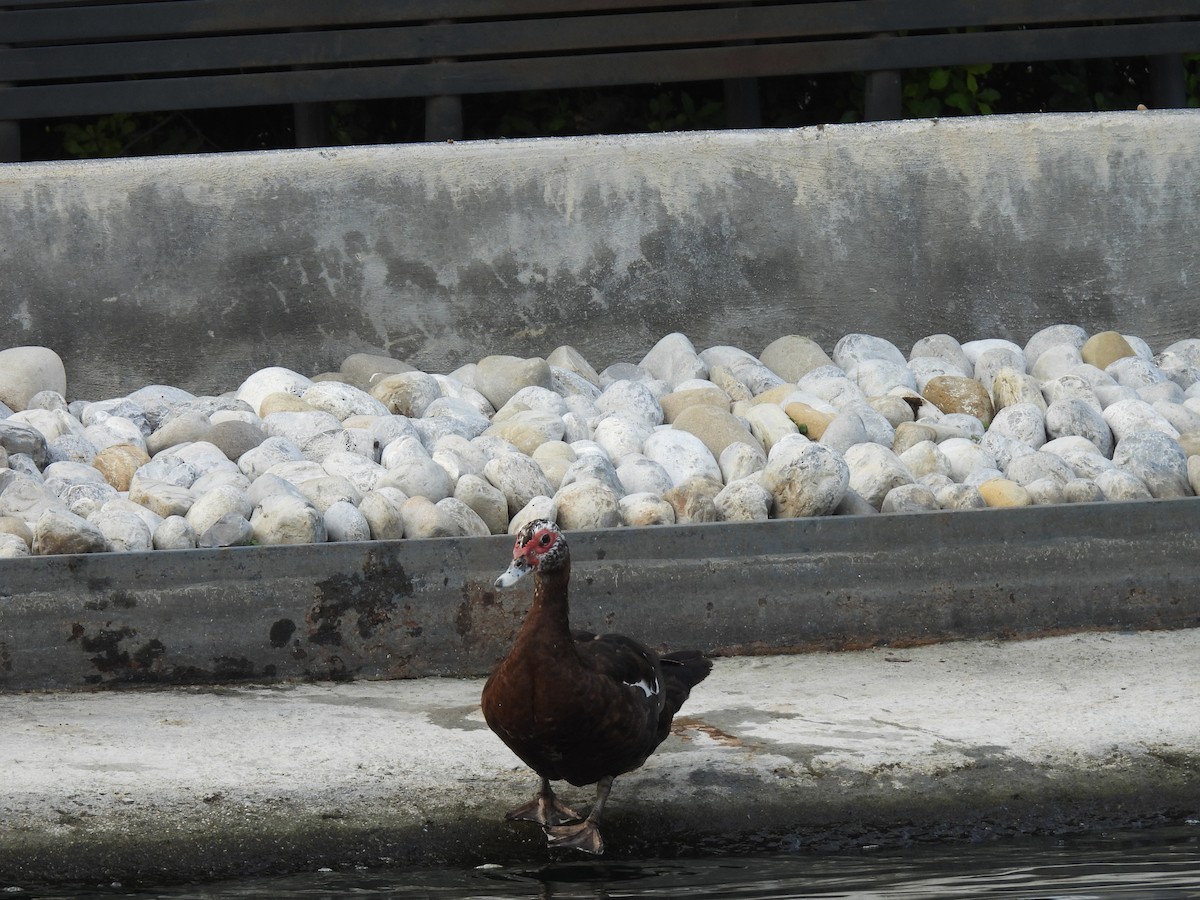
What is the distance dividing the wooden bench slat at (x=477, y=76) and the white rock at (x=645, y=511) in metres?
2.58

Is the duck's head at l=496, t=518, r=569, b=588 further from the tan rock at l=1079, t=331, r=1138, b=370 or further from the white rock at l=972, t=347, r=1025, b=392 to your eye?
the tan rock at l=1079, t=331, r=1138, b=370

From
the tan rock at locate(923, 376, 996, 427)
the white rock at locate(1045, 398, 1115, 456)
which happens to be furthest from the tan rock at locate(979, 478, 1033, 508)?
the tan rock at locate(923, 376, 996, 427)

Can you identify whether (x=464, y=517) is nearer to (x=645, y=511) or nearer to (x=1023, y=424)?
(x=645, y=511)

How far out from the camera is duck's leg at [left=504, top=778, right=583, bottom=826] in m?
3.09

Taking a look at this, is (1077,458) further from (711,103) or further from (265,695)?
(711,103)

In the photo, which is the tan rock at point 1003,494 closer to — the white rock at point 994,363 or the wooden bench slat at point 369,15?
the white rock at point 994,363

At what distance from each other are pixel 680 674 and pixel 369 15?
382 centimetres

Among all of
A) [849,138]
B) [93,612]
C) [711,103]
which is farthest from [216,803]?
[711,103]

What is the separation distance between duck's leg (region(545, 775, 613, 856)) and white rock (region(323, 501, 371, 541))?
4.39 ft

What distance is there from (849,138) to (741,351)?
0.98 metres

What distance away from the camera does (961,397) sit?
5.40m

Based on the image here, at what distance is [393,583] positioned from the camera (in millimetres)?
3963

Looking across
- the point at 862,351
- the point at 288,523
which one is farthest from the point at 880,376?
the point at 288,523

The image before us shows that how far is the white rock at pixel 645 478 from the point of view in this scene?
4.61m
